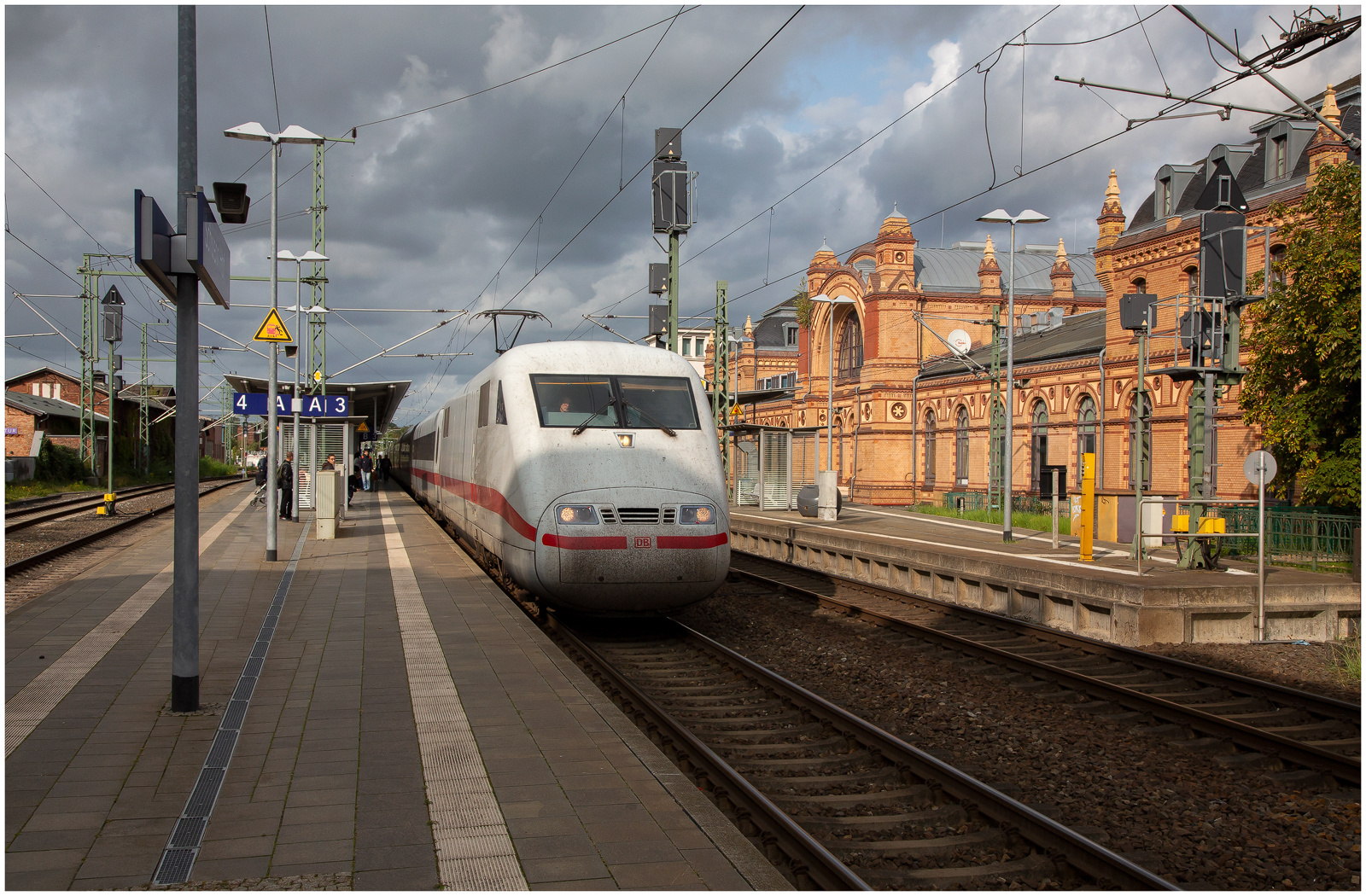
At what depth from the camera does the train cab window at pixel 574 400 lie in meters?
10.8

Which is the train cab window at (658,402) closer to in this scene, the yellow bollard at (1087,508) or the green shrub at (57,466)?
the yellow bollard at (1087,508)

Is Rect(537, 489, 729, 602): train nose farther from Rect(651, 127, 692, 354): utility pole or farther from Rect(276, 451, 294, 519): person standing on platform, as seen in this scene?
Rect(276, 451, 294, 519): person standing on platform

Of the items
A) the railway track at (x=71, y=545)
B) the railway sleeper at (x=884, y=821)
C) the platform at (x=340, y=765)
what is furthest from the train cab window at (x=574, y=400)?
the railway track at (x=71, y=545)

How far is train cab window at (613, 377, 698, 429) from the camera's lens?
1099 cm

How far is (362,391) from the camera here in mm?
34750

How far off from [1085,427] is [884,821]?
32.8 meters

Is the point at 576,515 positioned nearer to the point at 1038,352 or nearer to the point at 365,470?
the point at 1038,352

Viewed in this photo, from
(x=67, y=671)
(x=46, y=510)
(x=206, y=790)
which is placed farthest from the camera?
(x=46, y=510)

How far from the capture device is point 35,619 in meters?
10.7

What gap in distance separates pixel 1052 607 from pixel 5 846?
12.6m

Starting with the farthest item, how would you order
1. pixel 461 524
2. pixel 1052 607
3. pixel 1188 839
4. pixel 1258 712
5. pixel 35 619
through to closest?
pixel 461 524 → pixel 1052 607 → pixel 35 619 → pixel 1258 712 → pixel 1188 839

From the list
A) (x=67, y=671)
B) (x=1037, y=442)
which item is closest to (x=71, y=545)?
(x=67, y=671)

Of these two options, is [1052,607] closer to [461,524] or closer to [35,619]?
[461,524]

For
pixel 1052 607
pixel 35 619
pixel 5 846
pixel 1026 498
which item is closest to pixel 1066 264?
pixel 1026 498
